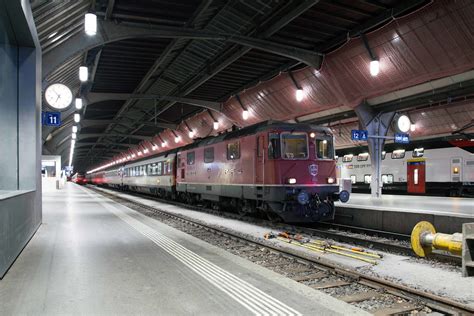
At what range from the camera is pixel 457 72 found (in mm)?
14500

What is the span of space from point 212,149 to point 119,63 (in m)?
6.92

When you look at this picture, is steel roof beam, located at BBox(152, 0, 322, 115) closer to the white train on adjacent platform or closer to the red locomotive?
the red locomotive

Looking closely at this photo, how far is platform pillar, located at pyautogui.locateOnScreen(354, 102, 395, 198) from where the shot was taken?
19.8 meters

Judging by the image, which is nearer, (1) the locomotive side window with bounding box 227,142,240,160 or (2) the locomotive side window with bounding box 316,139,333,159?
(2) the locomotive side window with bounding box 316,139,333,159

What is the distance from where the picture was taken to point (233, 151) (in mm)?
14727

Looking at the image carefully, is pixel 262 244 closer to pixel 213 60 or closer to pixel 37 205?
pixel 37 205

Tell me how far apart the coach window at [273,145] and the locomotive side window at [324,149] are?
1.52m

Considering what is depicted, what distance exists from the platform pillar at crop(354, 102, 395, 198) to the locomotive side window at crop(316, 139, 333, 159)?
710 centimetres

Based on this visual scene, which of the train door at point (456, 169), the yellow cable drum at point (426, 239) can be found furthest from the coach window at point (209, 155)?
the train door at point (456, 169)

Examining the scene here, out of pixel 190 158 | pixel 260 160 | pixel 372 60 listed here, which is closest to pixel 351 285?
pixel 260 160

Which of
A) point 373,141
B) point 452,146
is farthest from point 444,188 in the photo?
point 373,141

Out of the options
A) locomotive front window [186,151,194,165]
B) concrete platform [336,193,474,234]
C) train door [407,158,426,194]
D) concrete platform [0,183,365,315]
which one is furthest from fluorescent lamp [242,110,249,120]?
concrete platform [0,183,365,315]

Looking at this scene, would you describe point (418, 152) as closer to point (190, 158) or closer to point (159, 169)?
point (190, 158)

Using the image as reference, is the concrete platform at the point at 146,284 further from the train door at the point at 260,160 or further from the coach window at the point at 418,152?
the coach window at the point at 418,152
